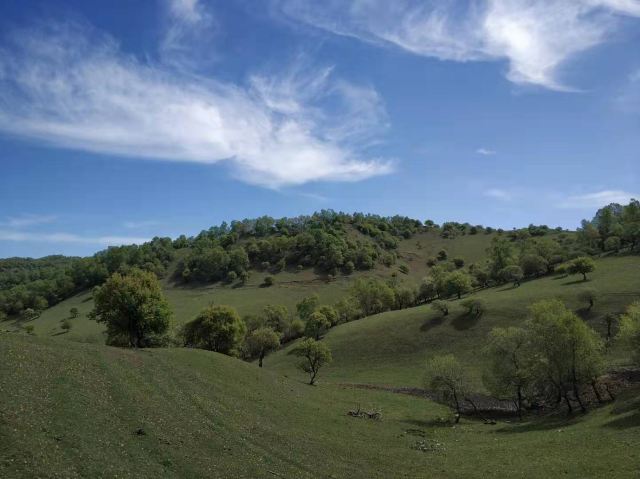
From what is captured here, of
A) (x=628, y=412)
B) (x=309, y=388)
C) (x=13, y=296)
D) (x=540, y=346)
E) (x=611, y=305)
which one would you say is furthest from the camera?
(x=13, y=296)

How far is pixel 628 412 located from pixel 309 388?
40.2 m

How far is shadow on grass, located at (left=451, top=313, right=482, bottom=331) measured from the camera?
309 feet

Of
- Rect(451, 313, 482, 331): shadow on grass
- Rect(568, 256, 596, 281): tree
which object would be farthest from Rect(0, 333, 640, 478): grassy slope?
Rect(568, 256, 596, 281): tree

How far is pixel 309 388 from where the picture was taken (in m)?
65.6

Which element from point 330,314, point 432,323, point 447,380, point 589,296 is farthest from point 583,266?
point 447,380

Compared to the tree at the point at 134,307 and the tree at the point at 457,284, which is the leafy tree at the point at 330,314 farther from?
the tree at the point at 134,307

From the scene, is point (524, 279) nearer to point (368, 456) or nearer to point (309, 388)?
point (309, 388)

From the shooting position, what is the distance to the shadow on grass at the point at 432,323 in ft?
320

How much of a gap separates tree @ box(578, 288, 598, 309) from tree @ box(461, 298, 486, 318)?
19.5 metres

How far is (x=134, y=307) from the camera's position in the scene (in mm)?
60781

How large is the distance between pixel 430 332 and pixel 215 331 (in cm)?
4739

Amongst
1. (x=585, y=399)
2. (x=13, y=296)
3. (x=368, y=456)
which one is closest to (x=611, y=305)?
(x=585, y=399)

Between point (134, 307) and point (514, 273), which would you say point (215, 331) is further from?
point (514, 273)

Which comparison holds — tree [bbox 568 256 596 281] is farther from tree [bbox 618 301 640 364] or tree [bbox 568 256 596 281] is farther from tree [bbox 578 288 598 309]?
tree [bbox 618 301 640 364]
